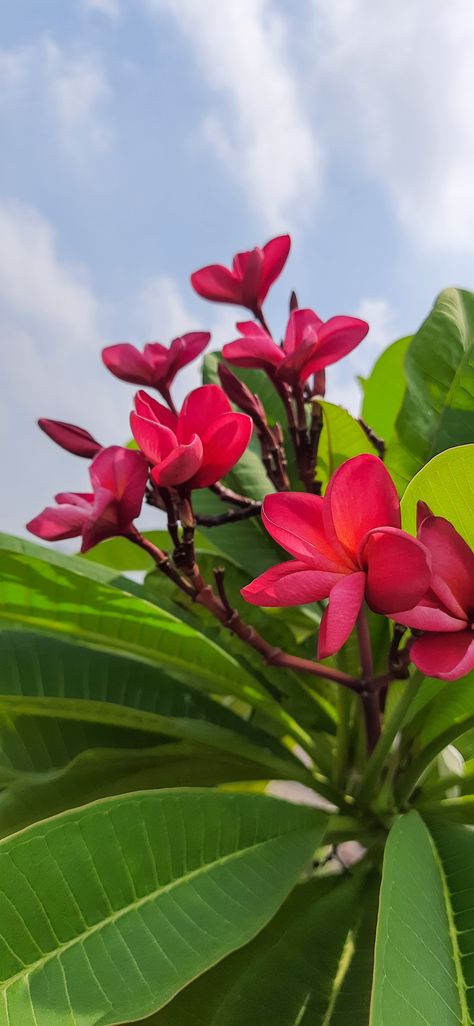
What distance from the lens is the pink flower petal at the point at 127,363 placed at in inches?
32.0

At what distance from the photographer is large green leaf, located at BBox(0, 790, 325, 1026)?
479 mm

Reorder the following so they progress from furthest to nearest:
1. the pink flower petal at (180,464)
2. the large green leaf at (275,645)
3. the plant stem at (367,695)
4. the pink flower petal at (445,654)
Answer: the large green leaf at (275,645), the plant stem at (367,695), the pink flower petal at (180,464), the pink flower petal at (445,654)

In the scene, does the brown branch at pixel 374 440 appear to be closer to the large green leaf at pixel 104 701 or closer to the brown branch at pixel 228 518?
the brown branch at pixel 228 518

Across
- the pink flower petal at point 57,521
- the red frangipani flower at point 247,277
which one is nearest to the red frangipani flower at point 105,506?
the pink flower petal at point 57,521

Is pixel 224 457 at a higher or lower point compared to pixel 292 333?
lower

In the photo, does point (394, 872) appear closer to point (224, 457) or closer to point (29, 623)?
point (224, 457)

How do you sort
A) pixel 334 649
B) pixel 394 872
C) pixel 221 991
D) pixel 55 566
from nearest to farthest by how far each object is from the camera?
1. pixel 334 649
2. pixel 394 872
3. pixel 221 991
4. pixel 55 566

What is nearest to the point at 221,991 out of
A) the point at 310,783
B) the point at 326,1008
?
the point at 326,1008

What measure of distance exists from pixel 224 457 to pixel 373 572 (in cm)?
21

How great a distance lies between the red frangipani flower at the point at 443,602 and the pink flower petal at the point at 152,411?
0.84 feet

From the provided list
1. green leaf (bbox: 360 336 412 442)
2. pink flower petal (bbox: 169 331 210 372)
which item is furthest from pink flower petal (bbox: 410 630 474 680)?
green leaf (bbox: 360 336 412 442)

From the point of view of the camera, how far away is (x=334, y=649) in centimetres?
40

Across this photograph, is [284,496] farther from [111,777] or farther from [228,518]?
[111,777]

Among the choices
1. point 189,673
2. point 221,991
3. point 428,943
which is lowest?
point 221,991
